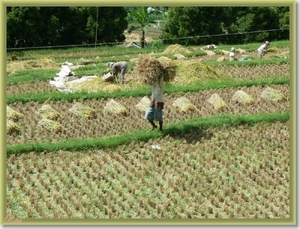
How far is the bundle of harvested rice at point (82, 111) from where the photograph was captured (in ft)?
28.6

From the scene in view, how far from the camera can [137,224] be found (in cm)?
467

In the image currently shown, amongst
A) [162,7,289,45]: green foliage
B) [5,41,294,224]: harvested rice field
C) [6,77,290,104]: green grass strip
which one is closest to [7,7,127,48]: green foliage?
[162,7,289,45]: green foliage

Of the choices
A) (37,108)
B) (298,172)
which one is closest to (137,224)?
(298,172)

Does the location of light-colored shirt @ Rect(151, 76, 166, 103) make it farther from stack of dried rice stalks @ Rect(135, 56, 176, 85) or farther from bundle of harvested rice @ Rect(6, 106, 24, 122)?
bundle of harvested rice @ Rect(6, 106, 24, 122)

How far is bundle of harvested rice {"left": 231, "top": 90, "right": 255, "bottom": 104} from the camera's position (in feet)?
31.3

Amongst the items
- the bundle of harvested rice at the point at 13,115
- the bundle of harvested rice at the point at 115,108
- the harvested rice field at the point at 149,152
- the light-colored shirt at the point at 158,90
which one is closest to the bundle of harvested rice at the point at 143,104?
the harvested rice field at the point at 149,152

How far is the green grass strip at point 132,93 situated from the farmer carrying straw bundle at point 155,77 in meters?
2.66

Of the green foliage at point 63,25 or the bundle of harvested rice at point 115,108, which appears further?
the green foliage at point 63,25

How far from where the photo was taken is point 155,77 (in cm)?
737

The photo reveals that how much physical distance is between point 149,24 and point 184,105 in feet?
44.1

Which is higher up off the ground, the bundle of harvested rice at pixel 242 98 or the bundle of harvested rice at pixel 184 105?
the bundle of harvested rice at pixel 242 98

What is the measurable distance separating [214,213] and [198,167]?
1.33 metres

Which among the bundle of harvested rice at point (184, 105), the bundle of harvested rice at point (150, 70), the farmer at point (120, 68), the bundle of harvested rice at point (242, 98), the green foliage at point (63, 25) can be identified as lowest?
the bundle of harvested rice at point (184, 105)

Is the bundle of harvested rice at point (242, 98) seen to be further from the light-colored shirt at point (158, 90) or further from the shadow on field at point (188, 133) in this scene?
the light-colored shirt at point (158, 90)
